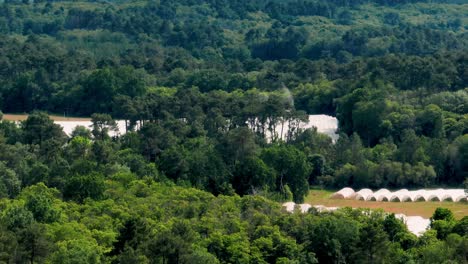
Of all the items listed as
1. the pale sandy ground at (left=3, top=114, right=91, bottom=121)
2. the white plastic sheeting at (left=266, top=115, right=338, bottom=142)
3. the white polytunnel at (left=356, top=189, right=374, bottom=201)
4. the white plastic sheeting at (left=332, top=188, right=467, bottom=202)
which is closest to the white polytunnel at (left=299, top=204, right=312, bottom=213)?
the white polytunnel at (left=356, top=189, right=374, bottom=201)

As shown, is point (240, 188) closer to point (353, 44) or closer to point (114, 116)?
point (114, 116)

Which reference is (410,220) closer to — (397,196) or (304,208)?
A: (304,208)

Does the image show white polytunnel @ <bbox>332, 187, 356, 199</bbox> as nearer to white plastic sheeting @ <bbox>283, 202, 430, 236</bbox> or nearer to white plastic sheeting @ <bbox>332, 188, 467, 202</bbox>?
white plastic sheeting @ <bbox>332, 188, 467, 202</bbox>

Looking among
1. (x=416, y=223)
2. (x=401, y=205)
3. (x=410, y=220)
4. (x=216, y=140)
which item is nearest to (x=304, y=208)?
(x=410, y=220)

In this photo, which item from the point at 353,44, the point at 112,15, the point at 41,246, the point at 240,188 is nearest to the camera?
the point at 41,246

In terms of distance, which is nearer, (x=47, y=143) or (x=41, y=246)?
(x=41, y=246)

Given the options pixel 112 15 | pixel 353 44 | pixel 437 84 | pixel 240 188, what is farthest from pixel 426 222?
pixel 112 15

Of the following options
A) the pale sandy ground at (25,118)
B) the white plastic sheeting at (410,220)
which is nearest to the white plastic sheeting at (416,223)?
the white plastic sheeting at (410,220)

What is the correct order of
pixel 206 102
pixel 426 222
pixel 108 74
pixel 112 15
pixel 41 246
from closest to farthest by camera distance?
pixel 41 246
pixel 426 222
pixel 206 102
pixel 108 74
pixel 112 15
